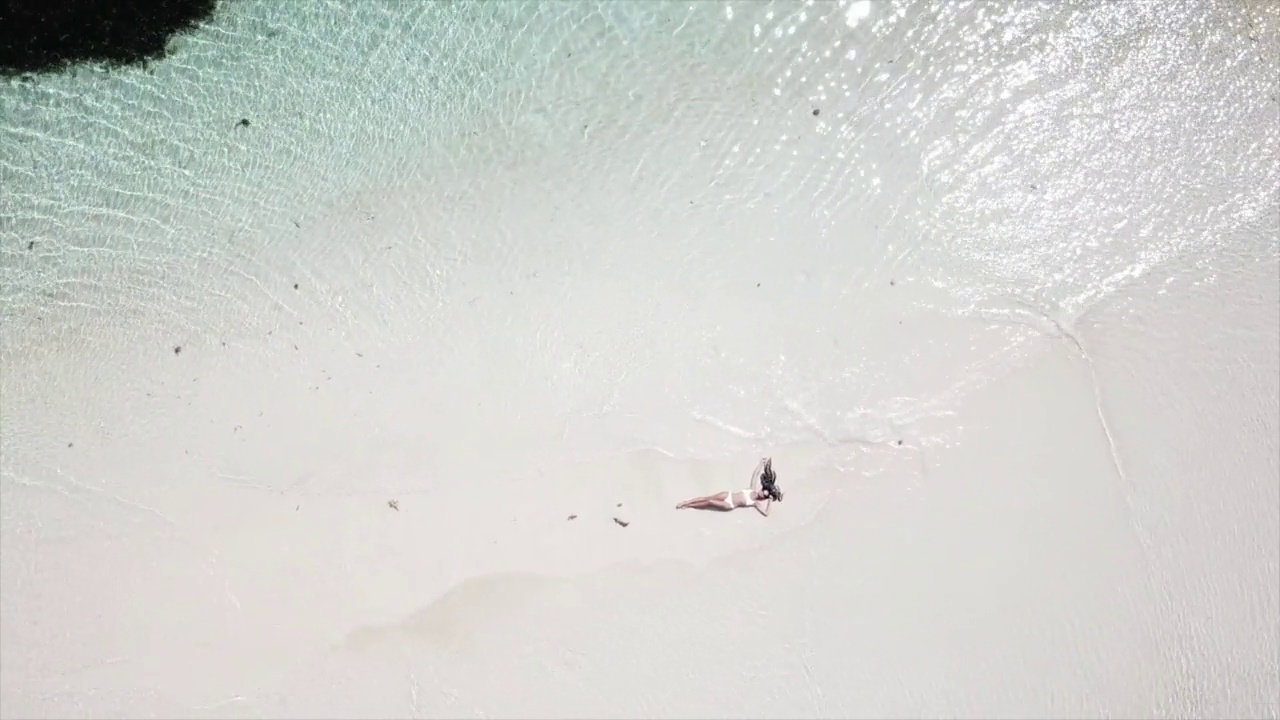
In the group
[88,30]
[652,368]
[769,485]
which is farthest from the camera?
[88,30]

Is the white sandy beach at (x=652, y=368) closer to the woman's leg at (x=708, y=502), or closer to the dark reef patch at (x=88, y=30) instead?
the woman's leg at (x=708, y=502)

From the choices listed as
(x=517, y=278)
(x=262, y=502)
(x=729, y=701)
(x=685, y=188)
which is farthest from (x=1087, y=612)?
(x=262, y=502)

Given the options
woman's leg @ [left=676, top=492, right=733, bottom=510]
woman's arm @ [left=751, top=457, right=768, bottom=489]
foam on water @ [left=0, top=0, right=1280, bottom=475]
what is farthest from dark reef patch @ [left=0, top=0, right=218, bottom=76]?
woman's arm @ [left=751, top=457, right=768, bottom=489]

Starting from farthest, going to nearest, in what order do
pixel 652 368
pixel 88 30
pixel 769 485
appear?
pixel 88 30 < pixel 652 368 < pixel 769 485

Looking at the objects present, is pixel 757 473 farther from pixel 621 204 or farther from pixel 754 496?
pixel 621 204

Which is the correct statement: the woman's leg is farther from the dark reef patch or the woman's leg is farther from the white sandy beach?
the dark reef patch

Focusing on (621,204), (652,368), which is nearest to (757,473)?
(652,368)

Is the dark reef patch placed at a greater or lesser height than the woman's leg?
greater

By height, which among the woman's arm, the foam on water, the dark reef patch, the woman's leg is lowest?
the woman's leg
